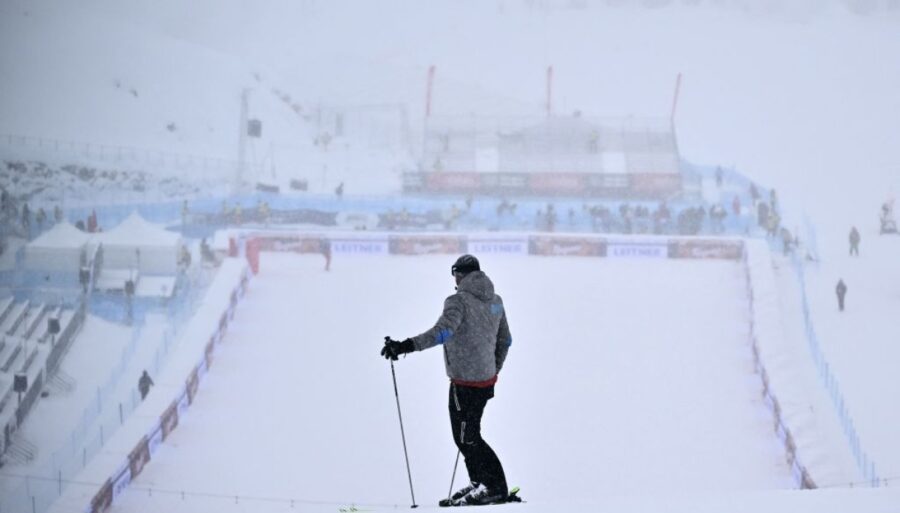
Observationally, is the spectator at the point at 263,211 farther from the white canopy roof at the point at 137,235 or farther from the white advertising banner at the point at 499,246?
the white advertising banner at the point at 499,246

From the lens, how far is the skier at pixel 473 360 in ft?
12.8

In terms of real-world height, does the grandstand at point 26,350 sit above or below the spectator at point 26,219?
below

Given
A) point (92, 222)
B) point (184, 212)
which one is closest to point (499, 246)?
point (184, 212)

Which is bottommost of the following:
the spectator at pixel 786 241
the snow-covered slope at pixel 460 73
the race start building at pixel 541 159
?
the spectator at pixel 786 241

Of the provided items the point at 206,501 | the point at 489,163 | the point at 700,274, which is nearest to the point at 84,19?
the point at 489,163

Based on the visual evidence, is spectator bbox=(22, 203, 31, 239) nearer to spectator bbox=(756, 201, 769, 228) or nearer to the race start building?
the race start building

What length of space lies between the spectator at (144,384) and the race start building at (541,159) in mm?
4645

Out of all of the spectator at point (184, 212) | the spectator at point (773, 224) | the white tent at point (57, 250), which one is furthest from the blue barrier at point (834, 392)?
the white tent at point (57, 250)

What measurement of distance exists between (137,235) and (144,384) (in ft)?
8.10

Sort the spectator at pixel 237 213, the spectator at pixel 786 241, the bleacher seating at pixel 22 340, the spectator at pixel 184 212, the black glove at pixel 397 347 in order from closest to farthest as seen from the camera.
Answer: the black glove at pixel 397 347
the bleacher seating at pixel 22 340
the spectator at pixel 786 241
the spectator at pixel 184 212
the spectator at pixel 237 213

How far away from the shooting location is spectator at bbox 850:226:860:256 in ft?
41.7

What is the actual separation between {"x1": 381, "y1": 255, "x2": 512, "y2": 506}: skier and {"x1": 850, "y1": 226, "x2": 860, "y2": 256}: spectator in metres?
9.60

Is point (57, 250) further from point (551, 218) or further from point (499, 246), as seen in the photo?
point (551, 218)

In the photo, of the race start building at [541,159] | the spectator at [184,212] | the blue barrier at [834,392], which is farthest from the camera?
the race start building at [541,159]
